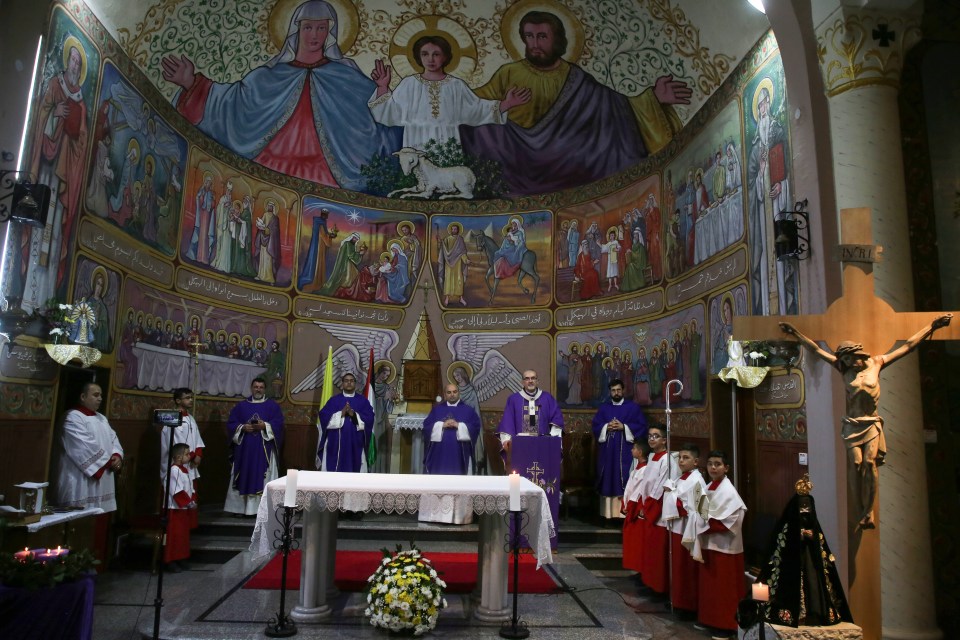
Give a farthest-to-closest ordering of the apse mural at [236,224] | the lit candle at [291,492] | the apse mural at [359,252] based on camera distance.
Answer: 1. the apse mural at [359,252]
2. the apse mural at [236,224]
3. the lit candle at [291,492]

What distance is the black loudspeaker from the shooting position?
22.0 ft

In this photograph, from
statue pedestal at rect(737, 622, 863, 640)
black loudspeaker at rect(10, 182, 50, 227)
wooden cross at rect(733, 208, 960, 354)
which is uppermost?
black loudspeaker at rect(10, 182, 50, 227)

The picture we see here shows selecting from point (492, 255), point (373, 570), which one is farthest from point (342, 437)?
point (492, 255)

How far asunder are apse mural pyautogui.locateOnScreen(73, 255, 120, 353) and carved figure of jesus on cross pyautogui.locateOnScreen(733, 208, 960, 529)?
24.0 feet

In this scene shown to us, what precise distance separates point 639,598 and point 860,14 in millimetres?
6061

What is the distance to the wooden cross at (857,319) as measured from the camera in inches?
181

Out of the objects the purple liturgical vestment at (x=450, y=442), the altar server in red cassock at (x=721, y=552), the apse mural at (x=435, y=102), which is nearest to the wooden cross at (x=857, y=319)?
the altar server in red cassock at (x=721, y=552)

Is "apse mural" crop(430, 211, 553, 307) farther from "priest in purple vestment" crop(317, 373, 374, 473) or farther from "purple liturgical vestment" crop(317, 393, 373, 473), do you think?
"purple liturgical vestment" crop(317, 393, 373, 473)

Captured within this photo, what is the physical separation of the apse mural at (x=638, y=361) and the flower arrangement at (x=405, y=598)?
5.22 m

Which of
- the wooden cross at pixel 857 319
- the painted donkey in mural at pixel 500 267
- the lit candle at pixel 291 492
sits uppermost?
the painted donkey in mural at pixel 500 267

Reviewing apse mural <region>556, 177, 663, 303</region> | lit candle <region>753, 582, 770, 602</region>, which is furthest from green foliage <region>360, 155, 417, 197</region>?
lit candle <region>753, 582, 770, 602</region>

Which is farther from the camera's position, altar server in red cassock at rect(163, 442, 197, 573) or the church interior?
altar server in red cassock at rect(163, 442, 197, 573)

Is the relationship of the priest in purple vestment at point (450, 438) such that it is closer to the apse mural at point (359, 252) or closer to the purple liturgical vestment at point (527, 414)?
the purple liturgical vestment at point (527, 414)

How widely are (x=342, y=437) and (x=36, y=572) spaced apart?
667 cm
